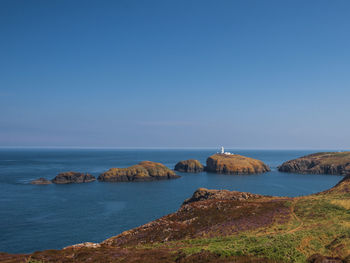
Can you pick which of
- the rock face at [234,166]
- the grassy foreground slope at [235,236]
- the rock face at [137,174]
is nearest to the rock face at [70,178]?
the rock face at [137,174]

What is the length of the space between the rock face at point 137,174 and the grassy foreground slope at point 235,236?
3596 inches

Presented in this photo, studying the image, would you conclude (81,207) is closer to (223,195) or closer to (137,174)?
(223,195)

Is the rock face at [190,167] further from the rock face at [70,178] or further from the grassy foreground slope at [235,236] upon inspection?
the grassy foreground slope at [235,236]

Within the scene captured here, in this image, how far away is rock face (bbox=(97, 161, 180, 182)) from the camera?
471ft

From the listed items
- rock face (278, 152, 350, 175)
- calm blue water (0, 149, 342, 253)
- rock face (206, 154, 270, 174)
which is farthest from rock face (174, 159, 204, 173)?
rock face (278, 152, 350, 175)

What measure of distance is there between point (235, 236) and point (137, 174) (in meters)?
120

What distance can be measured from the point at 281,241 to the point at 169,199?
7645 cm

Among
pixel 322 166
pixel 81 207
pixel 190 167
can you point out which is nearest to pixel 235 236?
pixel 81 207

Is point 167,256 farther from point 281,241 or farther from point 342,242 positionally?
point 342,242

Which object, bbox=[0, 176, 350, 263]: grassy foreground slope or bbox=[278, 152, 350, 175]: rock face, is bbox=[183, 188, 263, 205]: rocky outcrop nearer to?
bbox=[0, 176, 350, 263]: grassy foreground slope

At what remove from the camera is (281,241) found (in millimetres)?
25375

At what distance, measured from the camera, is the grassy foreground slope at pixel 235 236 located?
2277 centimetres

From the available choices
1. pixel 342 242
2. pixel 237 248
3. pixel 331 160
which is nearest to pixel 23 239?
pixel 237 248

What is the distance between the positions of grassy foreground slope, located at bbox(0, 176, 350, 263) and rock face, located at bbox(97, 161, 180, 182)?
91.3 m
